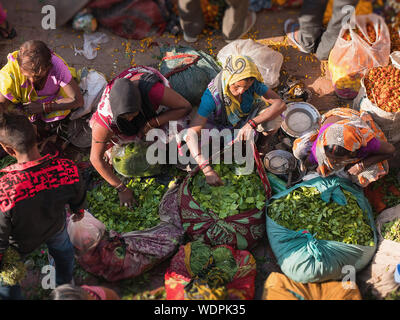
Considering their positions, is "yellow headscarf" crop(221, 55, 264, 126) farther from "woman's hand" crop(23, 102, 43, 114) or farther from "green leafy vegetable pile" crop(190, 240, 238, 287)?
"woman's hand" crop(23, 102, 43, 114)

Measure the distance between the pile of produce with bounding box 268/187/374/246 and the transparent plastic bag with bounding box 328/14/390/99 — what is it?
1.40 m

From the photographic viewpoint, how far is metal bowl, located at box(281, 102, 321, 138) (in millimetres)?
3828

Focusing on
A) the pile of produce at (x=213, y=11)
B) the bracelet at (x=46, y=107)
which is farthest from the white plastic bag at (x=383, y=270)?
the bracelet at (x=46, y=107)

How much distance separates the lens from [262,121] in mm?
3436

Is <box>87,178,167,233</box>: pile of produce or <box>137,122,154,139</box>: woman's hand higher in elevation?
<box>137,122,154,139</box>: woman's hand

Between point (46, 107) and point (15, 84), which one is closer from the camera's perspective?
point (15, 84)

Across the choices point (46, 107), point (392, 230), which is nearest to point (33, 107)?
point (46, 107)

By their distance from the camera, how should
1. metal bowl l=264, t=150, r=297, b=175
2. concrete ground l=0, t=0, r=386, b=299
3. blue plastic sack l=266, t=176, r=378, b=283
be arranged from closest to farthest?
blue plastic sack l=266, t=176, r=378, b=283 < metal bowl l=264, t=150, r=297, b=175 < concrete ground l=0, t=0, r=386, b=299

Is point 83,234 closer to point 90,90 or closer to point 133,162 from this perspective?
point 133,162

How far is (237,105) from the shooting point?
344 centimetres

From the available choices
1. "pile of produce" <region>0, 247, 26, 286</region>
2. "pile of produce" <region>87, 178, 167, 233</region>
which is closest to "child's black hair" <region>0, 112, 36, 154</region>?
"pile of produce" <region>0, 247, 26, 286</region>

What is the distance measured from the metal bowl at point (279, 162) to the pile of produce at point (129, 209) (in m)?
1.07

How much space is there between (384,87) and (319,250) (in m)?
1.69
